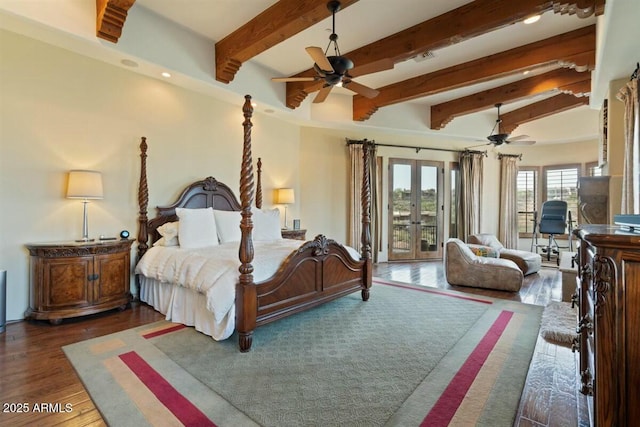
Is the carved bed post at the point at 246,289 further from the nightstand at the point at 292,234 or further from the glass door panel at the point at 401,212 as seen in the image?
the glass door panel at the point at 401,212

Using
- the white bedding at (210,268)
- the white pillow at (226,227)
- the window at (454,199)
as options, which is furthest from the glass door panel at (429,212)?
the white bedding at (210,268)

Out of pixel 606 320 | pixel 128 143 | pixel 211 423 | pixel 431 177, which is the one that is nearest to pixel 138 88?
pixel 128 143

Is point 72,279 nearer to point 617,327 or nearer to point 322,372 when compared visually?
point 322,372

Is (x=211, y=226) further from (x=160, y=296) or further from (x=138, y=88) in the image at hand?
(x=138, y=88)

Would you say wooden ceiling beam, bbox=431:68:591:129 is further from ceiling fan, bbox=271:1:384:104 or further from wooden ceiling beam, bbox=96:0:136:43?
wooden ceiling beam, bbox=96:0:136:43

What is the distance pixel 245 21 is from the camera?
12.7ft

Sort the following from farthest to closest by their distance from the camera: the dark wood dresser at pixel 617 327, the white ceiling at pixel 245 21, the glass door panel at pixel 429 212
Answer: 1. the glass door panel at pixel 429 212
2. the white ceiling at pixel 245 21
3. the dark wood dresser at pixel 617 327

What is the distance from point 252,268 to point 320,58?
2112mm

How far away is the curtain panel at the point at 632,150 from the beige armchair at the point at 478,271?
1.66 meters

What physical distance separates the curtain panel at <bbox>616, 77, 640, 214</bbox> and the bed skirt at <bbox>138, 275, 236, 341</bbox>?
12.8ft

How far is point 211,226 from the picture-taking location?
4082 mm

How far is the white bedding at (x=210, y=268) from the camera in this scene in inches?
106

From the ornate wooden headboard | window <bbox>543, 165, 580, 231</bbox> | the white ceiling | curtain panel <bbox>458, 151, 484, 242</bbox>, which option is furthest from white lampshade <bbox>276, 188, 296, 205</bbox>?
window <bbox>543, 165, 580, 231</bbox>

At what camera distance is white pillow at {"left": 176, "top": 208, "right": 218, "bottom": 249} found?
3789mm
